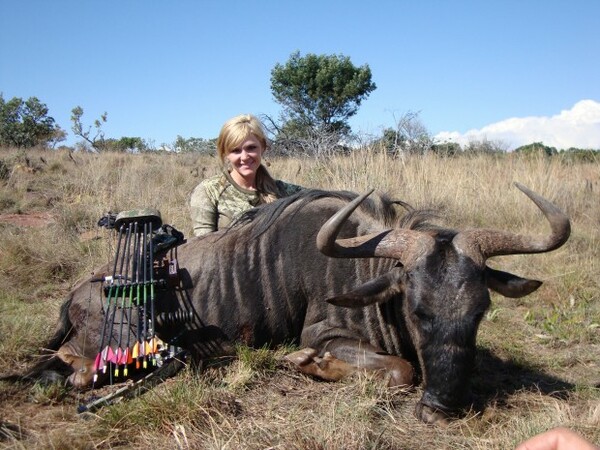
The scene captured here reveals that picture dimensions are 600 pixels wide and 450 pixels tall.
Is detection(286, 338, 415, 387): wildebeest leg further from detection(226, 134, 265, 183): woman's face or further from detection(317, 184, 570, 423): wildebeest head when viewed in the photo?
detection(226, 134, 265, 183): woman's face

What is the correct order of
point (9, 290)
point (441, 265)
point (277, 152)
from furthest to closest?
point (277, 152) → point (9, 290) → point (441, 265)

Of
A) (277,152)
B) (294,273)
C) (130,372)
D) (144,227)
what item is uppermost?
(277,152)

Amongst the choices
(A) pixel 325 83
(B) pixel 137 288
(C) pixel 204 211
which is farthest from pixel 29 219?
(A) pixel 325 83

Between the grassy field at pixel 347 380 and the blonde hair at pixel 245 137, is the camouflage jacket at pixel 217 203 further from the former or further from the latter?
the grassy field at pixel 347 380

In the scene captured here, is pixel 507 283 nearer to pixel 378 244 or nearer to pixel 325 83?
pixel 378 244

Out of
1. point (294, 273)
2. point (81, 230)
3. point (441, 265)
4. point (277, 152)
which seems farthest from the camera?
point (277, 152)

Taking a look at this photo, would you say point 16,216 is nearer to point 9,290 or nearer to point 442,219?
point 9,290

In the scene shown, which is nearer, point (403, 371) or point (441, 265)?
point (441, 265)

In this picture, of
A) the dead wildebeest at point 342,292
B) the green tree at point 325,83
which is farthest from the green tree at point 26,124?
the dead wildebeest at point 342,292

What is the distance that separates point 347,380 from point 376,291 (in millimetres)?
558

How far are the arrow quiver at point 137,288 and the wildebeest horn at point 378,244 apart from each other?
3.56 feet

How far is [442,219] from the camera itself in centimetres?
359

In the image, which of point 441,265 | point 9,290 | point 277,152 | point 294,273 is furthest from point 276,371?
point 277,152

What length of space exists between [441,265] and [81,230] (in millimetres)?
5643
